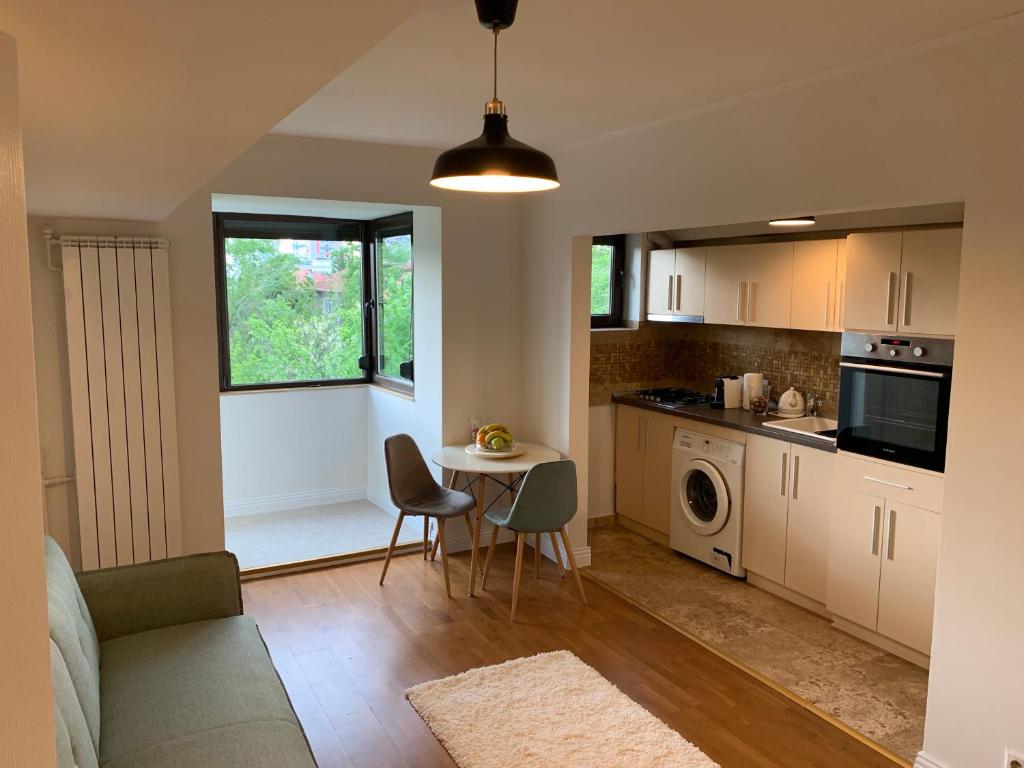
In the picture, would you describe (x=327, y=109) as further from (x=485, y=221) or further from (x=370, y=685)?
(x=370, y=685)

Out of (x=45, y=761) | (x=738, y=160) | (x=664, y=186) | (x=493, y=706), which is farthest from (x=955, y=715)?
(x=45, y=761)

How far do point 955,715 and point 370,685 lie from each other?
226 centimetres

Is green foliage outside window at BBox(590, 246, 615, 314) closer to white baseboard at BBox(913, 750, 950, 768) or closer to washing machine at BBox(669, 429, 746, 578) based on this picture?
washing machine at BBox(669, 429, 746, 578)

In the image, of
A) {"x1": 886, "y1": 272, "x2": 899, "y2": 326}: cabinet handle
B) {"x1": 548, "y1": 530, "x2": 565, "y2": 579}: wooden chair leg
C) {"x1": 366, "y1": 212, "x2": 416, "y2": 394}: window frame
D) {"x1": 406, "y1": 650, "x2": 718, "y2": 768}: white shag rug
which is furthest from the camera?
{"x1": 366, "y1": 212, "x2": 416, "y2": 394}: window frame

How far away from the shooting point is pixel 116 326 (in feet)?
12.4

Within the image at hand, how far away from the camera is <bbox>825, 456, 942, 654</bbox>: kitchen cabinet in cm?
351

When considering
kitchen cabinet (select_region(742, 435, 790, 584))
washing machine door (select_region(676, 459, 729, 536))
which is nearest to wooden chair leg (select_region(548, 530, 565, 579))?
washing machine door (select_region(676, 459, 729, 536))

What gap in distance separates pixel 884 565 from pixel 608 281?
279 centimetres

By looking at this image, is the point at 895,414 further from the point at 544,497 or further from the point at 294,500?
the point at 294,500

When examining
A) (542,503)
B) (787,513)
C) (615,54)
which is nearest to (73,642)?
(542,503)

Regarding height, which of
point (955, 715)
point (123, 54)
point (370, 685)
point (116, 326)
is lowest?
point (370, 685)

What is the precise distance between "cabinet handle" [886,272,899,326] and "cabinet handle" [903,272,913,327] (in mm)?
47

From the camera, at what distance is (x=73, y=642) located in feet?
7.16

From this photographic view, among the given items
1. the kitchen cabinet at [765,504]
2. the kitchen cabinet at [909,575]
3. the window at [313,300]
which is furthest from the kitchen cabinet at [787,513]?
the window at [313,300]
